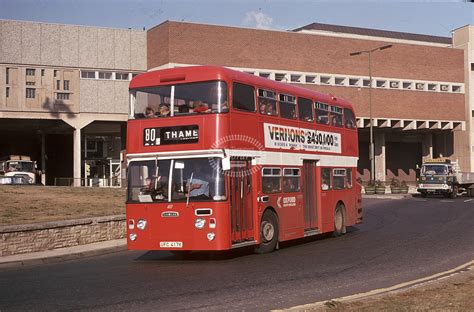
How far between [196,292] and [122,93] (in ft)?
145

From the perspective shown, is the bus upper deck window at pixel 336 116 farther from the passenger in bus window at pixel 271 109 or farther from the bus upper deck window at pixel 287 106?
the passenger in bus window at pixel 271 109

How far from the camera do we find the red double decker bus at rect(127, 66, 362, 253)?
14.2 m

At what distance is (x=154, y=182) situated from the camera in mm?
14672

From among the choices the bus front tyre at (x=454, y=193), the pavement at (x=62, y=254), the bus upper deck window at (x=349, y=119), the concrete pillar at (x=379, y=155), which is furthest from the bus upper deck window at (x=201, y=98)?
the concrete pillar at (x=379, y=155)

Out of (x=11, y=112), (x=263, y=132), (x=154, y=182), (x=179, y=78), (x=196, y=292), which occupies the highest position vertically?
(x=11, y=112)

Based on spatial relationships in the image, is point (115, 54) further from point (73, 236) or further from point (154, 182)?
point (154, 182)

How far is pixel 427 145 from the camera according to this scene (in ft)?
237

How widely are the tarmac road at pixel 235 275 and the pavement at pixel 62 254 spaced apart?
1.33ft

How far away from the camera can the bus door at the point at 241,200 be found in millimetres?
14482

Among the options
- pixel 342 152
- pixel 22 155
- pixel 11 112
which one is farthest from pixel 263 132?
pixel 22 155

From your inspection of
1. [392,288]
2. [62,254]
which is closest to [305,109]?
[62,254]

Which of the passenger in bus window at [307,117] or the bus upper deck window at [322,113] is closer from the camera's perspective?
the passenger in bus window at [307,117]

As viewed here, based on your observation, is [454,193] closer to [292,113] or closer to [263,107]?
[292,113]

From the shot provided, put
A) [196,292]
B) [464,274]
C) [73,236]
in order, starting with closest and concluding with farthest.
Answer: [196,292]
[464,274]
[73,236]
